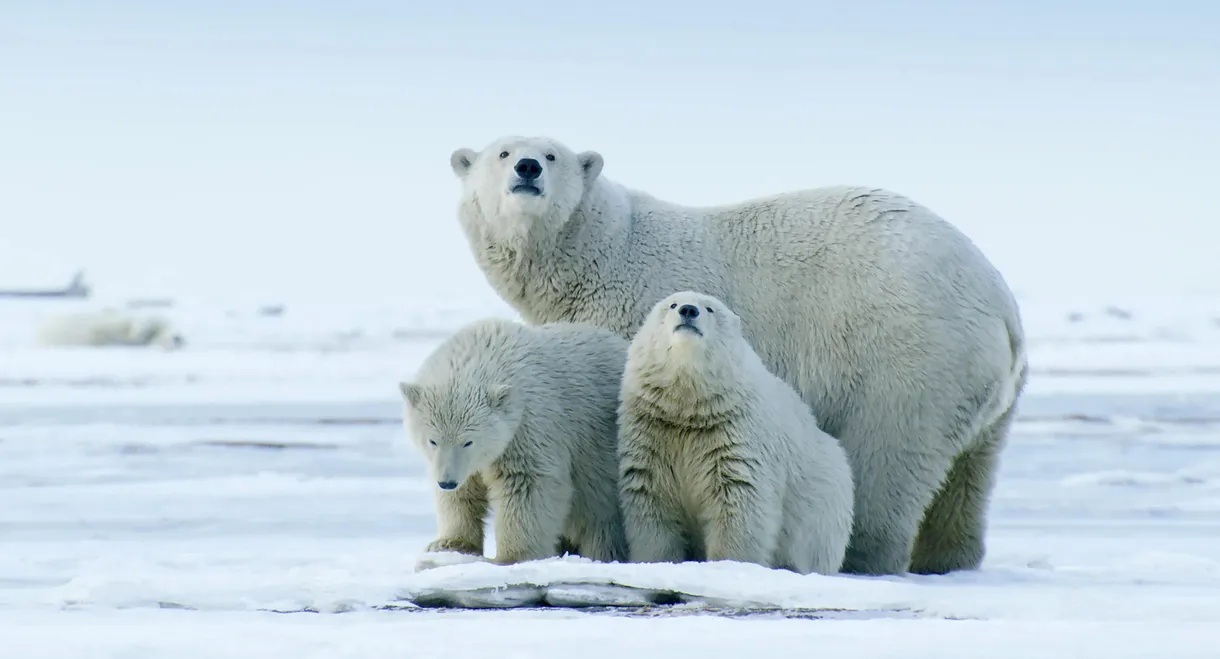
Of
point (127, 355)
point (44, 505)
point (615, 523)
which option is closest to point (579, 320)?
point (615, 523)

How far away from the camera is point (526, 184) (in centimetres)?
627

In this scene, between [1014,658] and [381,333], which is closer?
[1014,658]

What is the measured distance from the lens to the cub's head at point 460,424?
17.7 feet

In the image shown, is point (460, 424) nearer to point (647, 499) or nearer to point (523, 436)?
point (523, 436)

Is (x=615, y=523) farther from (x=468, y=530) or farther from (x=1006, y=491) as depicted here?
(x=1006, y=491)

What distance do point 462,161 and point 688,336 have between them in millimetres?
1822

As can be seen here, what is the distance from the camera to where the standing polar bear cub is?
5.46 m

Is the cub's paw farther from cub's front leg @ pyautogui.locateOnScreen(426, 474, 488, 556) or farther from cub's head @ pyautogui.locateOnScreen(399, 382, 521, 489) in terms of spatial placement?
cub's head @ pyautogui.locateOnScreen(399, 382, 521, 489)

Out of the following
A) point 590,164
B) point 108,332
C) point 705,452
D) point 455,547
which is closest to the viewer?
point 705,452

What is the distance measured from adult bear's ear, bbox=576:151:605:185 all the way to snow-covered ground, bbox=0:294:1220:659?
1918mm

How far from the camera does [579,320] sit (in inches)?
256

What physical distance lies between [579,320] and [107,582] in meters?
2.25

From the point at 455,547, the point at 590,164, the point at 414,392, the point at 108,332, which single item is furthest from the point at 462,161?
the point at 108,332

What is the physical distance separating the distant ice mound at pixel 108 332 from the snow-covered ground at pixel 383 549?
7.11 m
